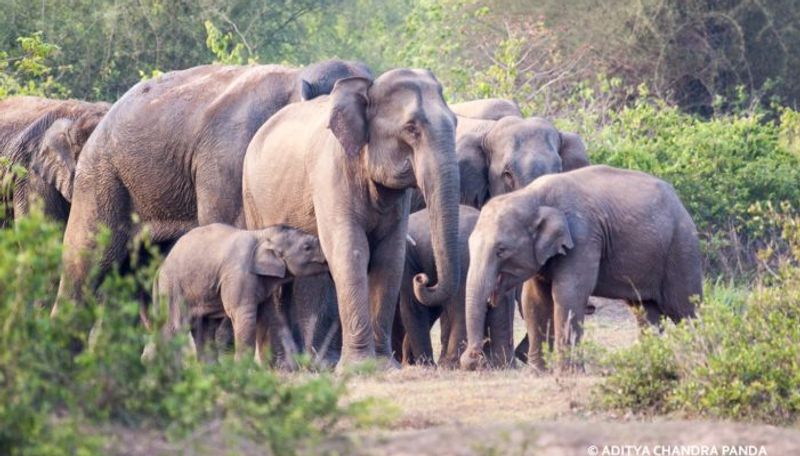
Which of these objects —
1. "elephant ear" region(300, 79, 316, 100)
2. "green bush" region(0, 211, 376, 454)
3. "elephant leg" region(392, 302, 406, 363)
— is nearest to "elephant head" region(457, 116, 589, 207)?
"elephant leg" region(392, 302, 406, 363)

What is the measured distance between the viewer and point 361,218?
11.5m

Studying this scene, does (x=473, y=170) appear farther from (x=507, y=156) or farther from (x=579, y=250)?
(x=579, y=250)

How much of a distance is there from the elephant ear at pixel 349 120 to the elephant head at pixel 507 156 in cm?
259

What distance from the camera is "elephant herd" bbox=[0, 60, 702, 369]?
11344 millimetres

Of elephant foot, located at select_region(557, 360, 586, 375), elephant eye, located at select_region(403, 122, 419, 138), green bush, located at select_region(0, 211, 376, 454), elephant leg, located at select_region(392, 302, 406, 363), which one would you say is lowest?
elephant leg, located at select_region(392, 302, 406, 363)

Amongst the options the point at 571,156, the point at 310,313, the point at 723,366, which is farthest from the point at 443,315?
the point at 723,366

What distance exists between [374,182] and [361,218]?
0.85 ft

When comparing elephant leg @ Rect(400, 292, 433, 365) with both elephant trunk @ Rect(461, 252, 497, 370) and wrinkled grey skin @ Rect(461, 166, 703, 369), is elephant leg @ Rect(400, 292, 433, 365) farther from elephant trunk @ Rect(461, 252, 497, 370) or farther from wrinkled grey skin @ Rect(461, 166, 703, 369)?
elephant trunk @ Rect(461, 252, 497, 370)

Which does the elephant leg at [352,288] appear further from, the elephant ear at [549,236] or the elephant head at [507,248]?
the elephant ear at [549,236]

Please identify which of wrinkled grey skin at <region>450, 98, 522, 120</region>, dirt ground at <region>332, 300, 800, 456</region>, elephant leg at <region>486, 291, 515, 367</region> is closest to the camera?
dirt ground at <region>332, 300, 800, 456</region>

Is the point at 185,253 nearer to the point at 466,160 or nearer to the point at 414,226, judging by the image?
the point at 414,226

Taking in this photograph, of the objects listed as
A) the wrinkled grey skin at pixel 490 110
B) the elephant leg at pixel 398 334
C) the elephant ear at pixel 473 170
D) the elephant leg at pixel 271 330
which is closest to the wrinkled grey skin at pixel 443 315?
the elephant leg at pixel 398 334

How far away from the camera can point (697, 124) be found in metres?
18.5

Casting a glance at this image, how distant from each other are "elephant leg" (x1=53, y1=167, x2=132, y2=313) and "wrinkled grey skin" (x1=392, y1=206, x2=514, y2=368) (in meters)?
2.11
